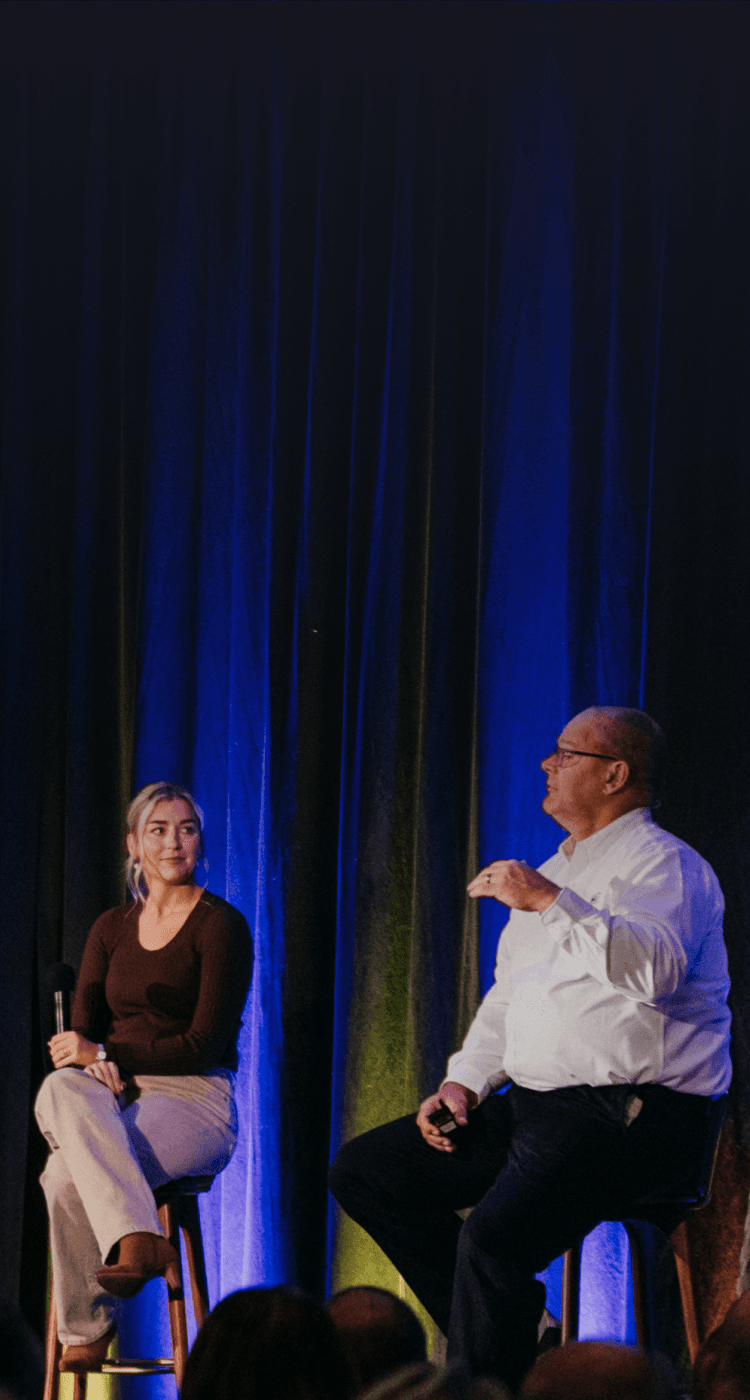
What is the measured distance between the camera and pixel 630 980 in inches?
87.7

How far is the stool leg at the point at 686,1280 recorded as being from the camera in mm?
2467

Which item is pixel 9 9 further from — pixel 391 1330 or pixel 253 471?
pixel 391 1330

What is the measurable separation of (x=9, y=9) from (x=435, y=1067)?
284cm

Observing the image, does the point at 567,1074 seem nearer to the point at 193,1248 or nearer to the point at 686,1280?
the point at 686,1280

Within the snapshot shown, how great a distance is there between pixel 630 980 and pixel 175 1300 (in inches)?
41.1

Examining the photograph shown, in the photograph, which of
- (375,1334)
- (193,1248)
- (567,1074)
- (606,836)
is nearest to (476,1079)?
(567,1074)

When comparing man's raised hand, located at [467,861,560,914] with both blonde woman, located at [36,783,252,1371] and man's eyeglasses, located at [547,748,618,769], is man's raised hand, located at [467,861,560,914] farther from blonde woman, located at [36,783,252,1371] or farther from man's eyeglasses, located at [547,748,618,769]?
blonde woman, located at [36,783,252,1371]

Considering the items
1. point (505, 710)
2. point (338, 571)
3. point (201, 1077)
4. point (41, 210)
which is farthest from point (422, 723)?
point (41, 210)

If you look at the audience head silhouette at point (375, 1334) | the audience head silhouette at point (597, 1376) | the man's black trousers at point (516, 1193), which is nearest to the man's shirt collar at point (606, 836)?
the man's black trousers at point (516, 1193)

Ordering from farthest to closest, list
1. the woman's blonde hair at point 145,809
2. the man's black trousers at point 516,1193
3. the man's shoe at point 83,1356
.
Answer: the woman's blonde hair at point 145,809
the man's shoe at point 83,1356
the man's black trousers at point 516,1193

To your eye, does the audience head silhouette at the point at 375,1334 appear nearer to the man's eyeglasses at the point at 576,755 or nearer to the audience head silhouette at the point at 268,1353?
the audience head silhouette at the point at 268,1353

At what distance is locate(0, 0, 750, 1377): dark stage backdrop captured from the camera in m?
3.25

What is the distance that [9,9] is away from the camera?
3639mm

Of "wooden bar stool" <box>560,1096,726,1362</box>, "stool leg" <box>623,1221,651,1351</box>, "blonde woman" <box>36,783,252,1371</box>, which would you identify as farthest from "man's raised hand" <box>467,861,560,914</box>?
"blonde woman" <box>36,783,252,1371</box>
